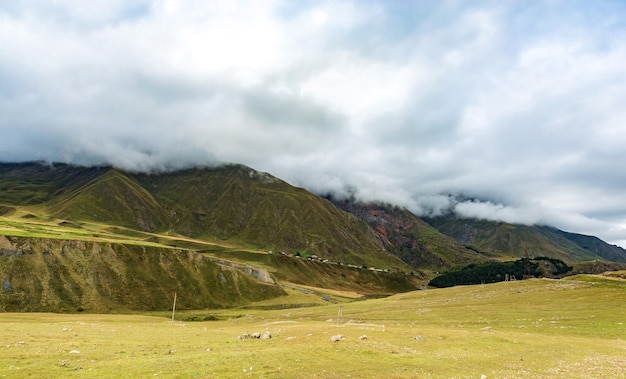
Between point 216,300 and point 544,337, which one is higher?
point 544,337

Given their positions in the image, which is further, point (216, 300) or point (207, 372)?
point (216, 300)

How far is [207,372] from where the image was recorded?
91.5 ft

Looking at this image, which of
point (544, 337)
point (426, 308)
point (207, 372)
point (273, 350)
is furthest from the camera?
point (426, 308)

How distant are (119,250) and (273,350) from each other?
162 meters

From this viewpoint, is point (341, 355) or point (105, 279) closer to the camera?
point (341, 355)

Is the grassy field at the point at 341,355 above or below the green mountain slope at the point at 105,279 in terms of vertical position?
above

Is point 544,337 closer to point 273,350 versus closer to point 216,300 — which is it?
point 273,350

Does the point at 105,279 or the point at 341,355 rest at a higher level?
the point at 341,355

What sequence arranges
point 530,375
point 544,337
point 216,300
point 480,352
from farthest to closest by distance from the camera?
point 216,300 → point 544,337 → point 480,352 → point 530,375

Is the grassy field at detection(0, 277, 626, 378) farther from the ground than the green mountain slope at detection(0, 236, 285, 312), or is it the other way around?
the grassy field at detection(0, 277, 626, 378)

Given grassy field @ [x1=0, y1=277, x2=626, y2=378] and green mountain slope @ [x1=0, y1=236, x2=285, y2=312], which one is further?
green mountain slope @ [x1=0, y1=236, x2=285, y2=312]

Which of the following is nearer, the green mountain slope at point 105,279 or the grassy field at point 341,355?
the grassy field at point 341,355

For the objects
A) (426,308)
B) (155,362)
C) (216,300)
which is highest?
(155,362)

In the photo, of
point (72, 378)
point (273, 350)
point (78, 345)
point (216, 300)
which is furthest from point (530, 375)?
point (216, 300)
